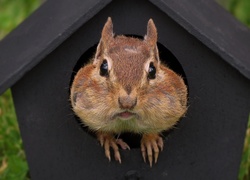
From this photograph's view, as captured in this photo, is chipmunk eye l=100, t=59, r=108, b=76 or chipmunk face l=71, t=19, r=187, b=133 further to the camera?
chipmunk eye l=100, t=59, r=108, b=76

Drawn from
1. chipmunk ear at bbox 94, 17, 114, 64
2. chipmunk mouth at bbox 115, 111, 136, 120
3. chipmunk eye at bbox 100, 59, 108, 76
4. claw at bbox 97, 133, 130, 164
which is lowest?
claw at bbox 97, 133, 130, 164

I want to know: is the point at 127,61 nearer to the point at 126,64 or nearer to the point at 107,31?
the point at 126,64

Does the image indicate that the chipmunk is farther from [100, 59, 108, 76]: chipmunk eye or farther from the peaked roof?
the peaked roof

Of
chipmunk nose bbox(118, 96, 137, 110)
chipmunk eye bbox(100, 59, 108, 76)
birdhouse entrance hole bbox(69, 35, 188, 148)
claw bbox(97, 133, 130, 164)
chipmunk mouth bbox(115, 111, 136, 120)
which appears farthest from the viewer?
birdhouse entrance hole bbox(69, 35, 188, 148)

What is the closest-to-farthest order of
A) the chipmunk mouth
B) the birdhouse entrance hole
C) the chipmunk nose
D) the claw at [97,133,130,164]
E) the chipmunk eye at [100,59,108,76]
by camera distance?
the chipmunk nose, the chipmunk mouth, the chipmunk eye at [100,59,108,76], the claw at [97,133,130,164], the birdhouse entrance hole

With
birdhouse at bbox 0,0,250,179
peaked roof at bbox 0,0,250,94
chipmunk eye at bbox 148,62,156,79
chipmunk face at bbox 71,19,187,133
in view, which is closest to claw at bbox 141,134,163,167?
birdhouse at bbox 0,0,250,179

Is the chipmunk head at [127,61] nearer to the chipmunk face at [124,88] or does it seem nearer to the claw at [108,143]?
the chipmunk face at [124,88]

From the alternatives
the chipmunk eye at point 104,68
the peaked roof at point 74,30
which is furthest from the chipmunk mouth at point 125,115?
the peaked roof at point 74,30

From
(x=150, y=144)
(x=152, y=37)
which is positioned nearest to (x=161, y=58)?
(x=150, y=144)

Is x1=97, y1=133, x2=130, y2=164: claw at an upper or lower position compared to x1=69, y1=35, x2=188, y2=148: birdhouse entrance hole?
lower
